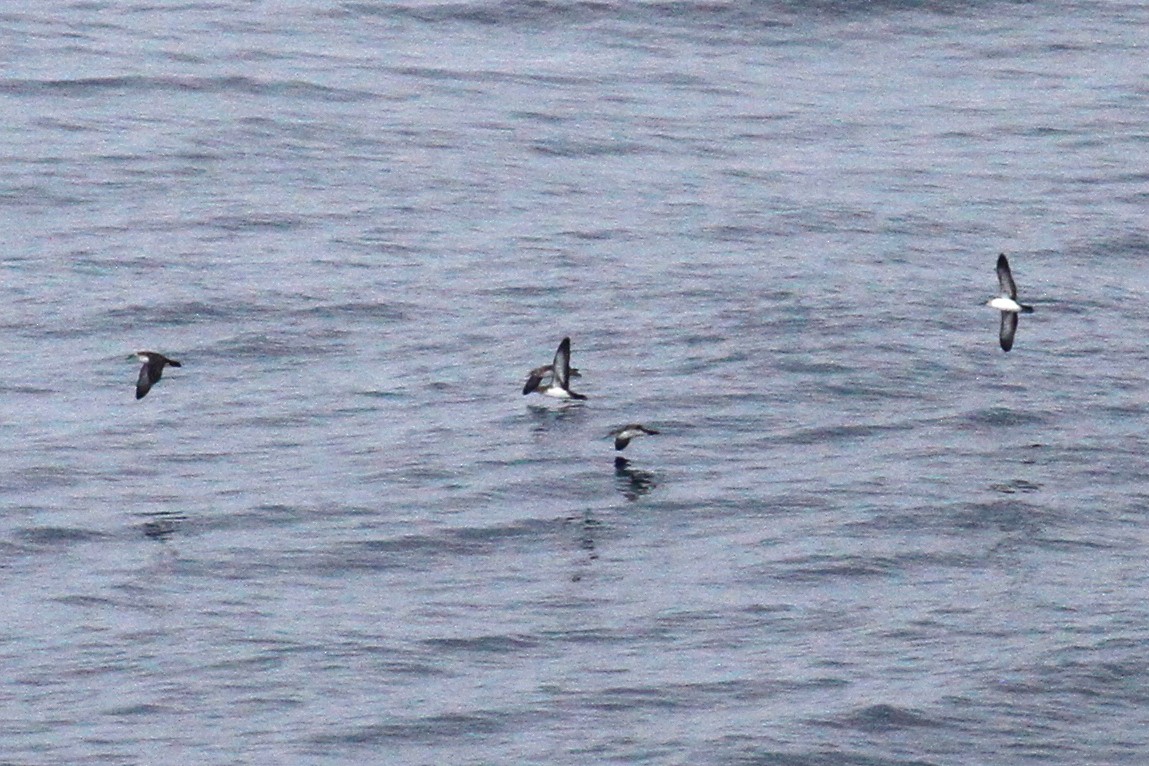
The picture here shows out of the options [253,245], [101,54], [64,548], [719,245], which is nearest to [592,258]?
[719,245]

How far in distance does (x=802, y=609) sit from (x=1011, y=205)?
24815 millimetres

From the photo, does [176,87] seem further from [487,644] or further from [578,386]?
[487,644]

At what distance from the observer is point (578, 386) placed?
46.2 meters

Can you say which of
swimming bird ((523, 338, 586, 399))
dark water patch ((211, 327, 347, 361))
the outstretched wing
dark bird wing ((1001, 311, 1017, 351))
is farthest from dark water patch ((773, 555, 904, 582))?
dark water patch ((211, 327, 347, 361))

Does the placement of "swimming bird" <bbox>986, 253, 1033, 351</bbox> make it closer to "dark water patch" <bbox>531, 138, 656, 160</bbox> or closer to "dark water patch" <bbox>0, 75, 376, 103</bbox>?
"dark water patch" <bbox>531, 138, 656, 160</bbox>

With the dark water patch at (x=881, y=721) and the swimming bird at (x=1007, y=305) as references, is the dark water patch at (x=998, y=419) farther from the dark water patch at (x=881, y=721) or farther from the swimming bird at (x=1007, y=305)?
the dark water patch at (x=881, y=721)

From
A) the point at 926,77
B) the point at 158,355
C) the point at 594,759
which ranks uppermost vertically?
the point at 926,77

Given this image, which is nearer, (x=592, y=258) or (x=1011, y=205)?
(x=592, y=258)

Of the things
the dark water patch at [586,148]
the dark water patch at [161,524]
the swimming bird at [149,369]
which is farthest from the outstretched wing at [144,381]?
the dark water patch at [586,148]

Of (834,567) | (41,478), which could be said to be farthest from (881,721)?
(41,478)

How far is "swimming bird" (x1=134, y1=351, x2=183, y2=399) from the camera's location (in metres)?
42.2

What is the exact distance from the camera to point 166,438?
43781mm

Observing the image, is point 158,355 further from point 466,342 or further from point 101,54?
point 101,54

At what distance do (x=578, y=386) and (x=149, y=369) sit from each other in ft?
29.5
